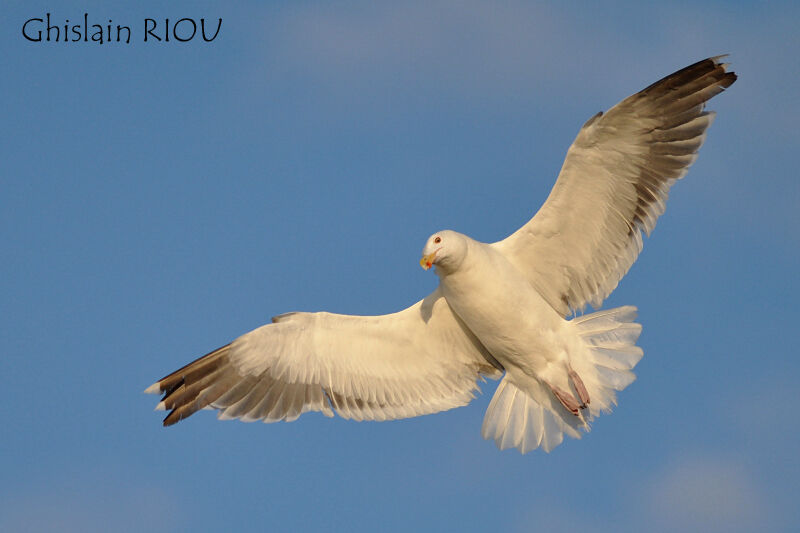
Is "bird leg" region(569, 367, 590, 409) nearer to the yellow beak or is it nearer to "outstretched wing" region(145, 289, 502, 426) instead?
"outstretched wing" region(145, 289, 502, 426)

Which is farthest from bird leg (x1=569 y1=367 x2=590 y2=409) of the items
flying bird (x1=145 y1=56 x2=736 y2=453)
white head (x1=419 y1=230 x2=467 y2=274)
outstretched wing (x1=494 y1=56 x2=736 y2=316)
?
white head (x1=419 y1=230 x2=467 y2=274)

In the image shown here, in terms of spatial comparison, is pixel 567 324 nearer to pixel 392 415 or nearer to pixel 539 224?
pixel 539 224

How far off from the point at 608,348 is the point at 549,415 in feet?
3.02

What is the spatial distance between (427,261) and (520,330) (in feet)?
3.94

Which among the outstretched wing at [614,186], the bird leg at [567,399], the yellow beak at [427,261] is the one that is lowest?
the bird leg at [567,399]

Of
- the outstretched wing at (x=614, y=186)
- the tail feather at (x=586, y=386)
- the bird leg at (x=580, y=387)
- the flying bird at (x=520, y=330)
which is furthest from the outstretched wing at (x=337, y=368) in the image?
the outstretched wing at (x=614, y=186)

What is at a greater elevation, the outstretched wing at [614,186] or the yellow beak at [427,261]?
the outstretched wing at [614,186]

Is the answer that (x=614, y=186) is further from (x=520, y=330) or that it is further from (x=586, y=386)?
(x=586, y=386)

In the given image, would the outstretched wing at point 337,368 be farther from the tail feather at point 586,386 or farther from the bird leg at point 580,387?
the bird leg at point 580,387

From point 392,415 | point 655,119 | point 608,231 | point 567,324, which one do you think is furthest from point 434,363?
point 655,119

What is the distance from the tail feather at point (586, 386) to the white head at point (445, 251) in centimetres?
148

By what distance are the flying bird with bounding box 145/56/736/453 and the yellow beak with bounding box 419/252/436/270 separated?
2 cm

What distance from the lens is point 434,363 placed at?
12477mm

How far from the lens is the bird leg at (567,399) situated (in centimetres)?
1187
